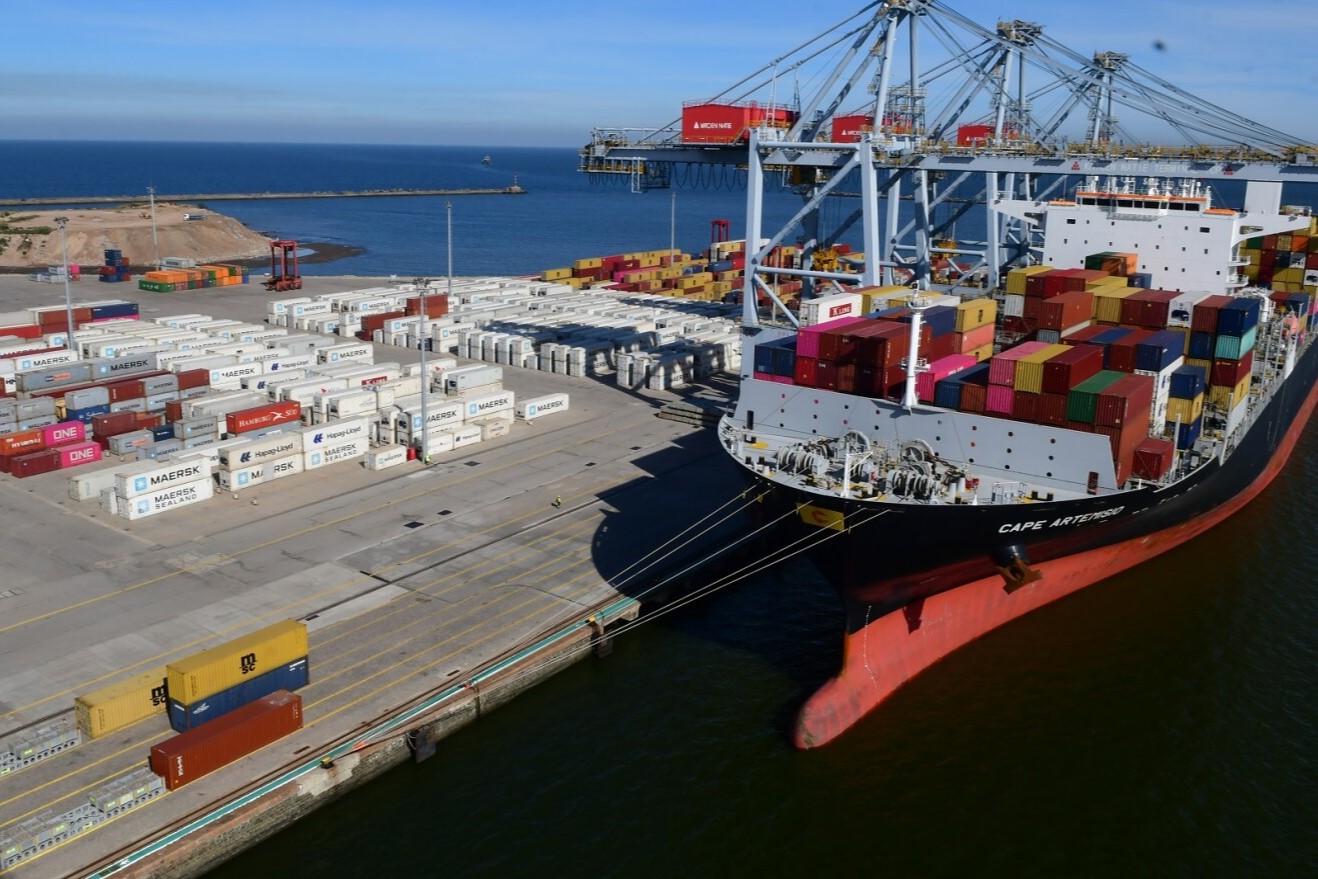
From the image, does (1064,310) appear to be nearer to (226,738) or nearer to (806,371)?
(806,371)

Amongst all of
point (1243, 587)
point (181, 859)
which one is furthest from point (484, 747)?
point (1243, 587)

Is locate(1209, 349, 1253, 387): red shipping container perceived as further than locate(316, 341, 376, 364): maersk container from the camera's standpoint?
No

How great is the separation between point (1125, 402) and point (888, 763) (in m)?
11.3

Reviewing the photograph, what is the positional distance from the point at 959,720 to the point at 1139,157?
24938mm

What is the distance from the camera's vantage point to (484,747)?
85.6 feet

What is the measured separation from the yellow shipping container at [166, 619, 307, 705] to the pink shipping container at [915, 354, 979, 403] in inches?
727

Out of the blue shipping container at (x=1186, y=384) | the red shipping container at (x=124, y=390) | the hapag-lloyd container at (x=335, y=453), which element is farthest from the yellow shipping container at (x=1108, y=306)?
the red shipping container at (x=124, y=390)

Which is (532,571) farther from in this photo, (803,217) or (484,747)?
(803,217)

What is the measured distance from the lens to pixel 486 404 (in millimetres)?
50000

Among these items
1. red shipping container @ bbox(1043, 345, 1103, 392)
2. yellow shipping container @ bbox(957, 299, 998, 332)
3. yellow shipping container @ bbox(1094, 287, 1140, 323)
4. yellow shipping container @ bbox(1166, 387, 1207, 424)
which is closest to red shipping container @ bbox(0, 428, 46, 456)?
yellow shipping container @ bbox(957, 299, 998, 332)

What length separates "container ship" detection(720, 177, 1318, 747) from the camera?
27.4 m

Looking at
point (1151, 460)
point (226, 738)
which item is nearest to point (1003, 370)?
point (1151, 460)

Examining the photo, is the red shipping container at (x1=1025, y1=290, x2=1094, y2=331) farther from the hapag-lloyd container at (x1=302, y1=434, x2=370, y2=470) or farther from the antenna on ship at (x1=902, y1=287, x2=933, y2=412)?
the hapag-lloyd container at (x1=302, y1=434, x2=370, y2=470)

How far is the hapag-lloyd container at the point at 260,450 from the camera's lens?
135 feet
